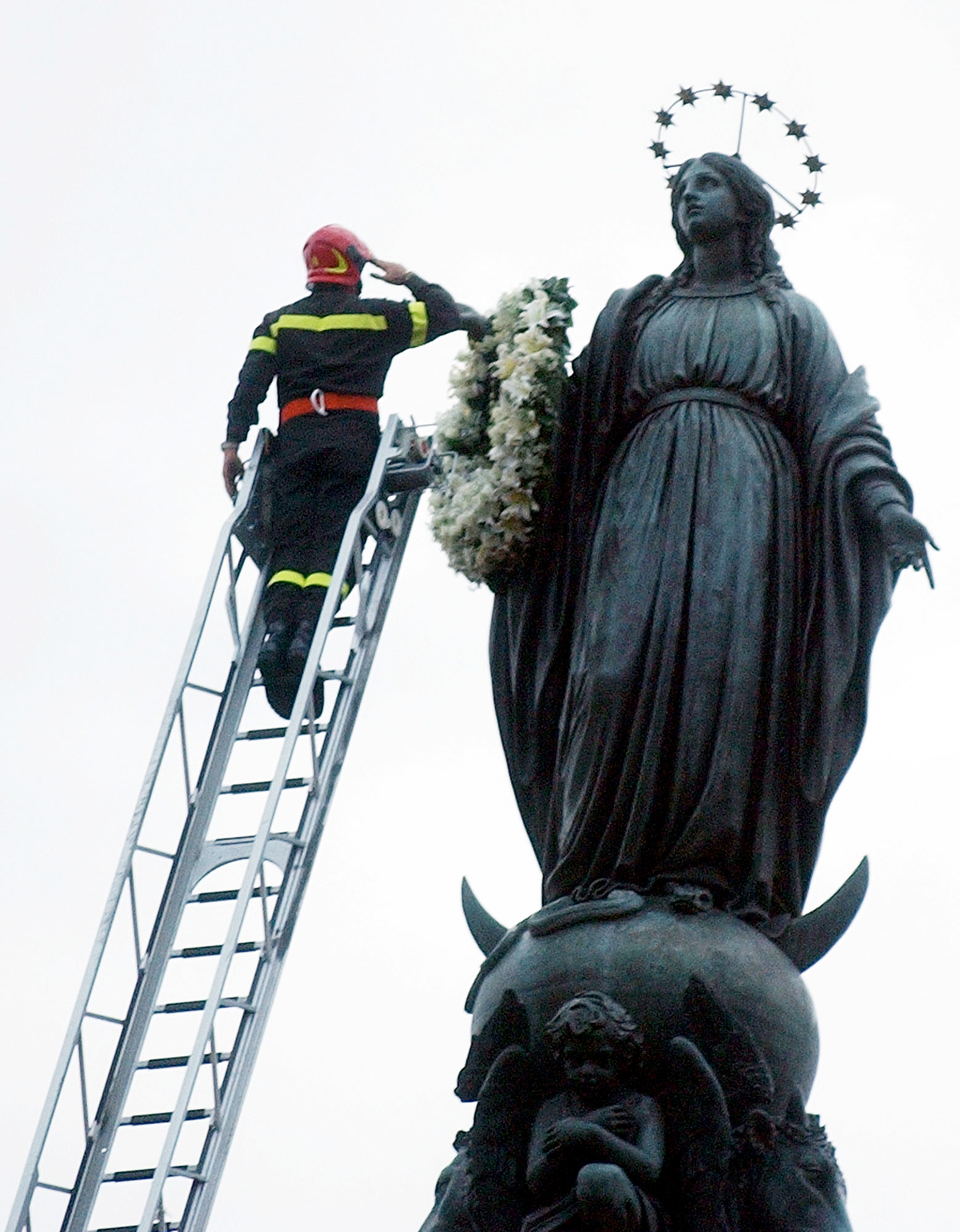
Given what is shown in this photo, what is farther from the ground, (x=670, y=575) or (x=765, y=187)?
(x=765, y=187)

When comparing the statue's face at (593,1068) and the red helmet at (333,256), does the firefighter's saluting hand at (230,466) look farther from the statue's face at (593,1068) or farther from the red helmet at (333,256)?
the statue's face at (593,1068)

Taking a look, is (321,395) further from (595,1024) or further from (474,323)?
(595,1024)

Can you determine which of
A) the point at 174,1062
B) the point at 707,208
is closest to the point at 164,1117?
the point at 174,1062

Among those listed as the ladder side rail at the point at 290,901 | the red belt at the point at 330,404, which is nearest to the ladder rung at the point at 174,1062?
the ladder side rail at the point at 290,901

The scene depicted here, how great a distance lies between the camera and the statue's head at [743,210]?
10469 mm

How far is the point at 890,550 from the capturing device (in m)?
9.61

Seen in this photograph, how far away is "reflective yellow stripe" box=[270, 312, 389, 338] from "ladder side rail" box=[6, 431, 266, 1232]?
516mm

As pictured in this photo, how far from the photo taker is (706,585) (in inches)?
381

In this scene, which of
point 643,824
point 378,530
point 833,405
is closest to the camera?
point 643,824

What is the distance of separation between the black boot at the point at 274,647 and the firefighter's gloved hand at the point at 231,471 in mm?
682

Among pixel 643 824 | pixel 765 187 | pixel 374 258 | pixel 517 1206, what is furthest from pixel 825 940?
pixel 374 258

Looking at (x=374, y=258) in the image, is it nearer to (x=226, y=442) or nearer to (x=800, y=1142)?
(x=226, y=442)

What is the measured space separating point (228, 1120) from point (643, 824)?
11.4 ft

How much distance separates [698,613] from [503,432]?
1053 millimetres
